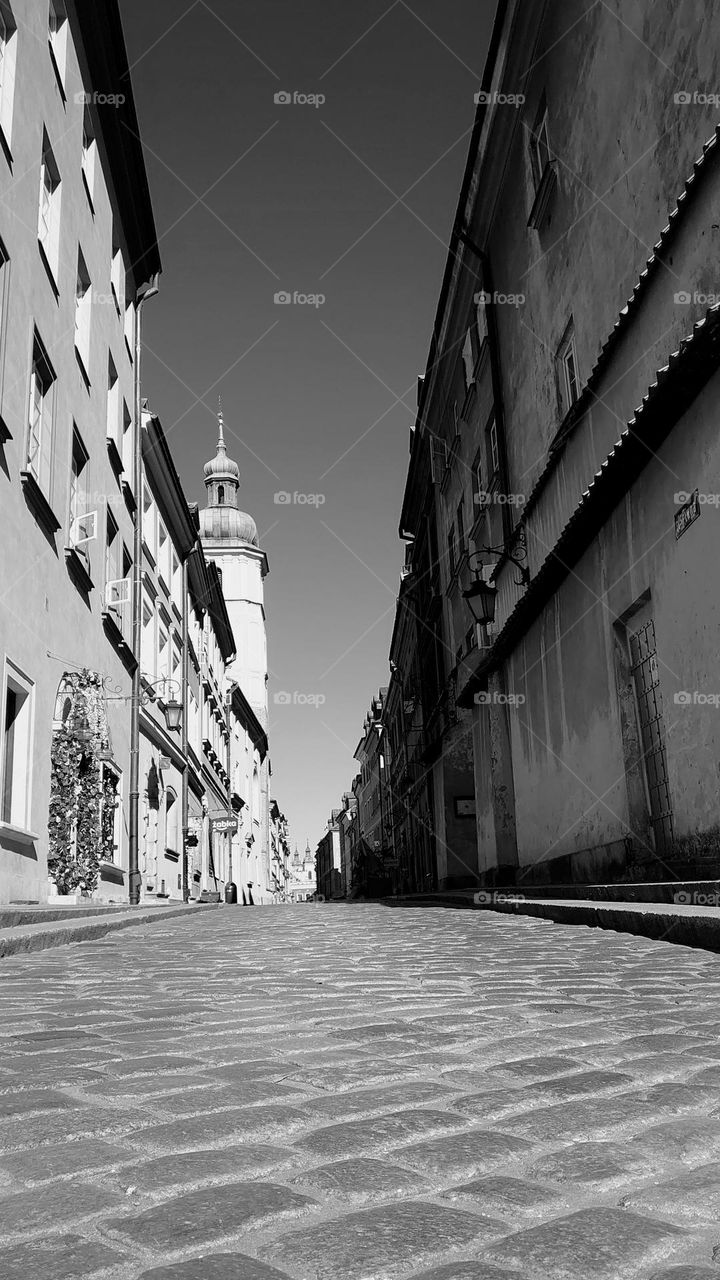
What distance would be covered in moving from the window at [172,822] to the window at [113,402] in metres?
9.88

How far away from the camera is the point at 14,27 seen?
12000mm

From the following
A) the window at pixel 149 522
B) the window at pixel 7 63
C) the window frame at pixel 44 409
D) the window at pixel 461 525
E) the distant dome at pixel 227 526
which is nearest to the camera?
the window at pixel 7 63

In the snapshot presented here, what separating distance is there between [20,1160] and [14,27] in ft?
42.1

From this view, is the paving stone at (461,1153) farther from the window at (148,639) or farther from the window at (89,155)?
the window at (148,639)

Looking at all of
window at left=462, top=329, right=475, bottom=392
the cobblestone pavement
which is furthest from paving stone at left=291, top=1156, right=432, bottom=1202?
window at left=462, top=329, right=475, bottom=392

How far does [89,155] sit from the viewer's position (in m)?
17.9

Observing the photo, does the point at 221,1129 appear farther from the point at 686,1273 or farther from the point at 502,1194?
the point at 686,1273

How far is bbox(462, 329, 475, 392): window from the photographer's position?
19891mm

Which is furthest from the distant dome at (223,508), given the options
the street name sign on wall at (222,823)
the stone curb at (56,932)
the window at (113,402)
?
the stone curb at (56,932)

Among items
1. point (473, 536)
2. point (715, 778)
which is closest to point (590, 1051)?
point (715, 778)

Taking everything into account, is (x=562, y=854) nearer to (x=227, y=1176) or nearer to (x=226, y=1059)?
(x=226, y=1059)

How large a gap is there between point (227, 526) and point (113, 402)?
1958 inches

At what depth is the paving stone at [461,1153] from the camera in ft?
6.79

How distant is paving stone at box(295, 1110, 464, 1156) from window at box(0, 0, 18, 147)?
11.6m
